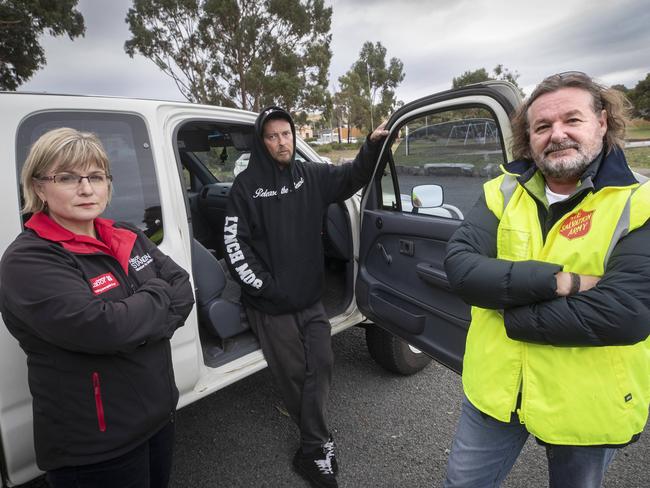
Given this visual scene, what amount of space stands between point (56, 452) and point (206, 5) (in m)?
23.5

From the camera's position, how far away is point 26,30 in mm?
12984

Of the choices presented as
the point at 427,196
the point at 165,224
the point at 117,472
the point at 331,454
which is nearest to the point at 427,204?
the point at 427,196

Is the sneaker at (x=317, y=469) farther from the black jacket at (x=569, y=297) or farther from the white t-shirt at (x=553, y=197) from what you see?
the white t-shirt at (x=553, y=197)

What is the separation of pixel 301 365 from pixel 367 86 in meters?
45.2

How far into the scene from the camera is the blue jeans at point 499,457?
117 centimetres

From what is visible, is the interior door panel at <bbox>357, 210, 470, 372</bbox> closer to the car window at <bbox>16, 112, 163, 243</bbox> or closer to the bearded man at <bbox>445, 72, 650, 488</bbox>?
the bearded man at <bbox>445, 72, 650, 488</bbox>

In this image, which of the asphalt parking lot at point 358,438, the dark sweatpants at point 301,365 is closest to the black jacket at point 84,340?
the dark sweatpants at point 301,365

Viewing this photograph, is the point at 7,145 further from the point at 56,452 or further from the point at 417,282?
the point at 417,282

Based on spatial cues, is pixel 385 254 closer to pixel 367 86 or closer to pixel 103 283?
pixel 103 283

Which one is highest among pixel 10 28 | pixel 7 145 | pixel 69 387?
pixel 10 28

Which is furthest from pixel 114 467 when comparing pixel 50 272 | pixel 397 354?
pixel 397 354

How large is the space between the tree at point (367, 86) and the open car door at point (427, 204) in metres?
42.7

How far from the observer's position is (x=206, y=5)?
65.5 feet

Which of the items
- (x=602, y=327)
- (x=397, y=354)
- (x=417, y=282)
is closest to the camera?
(x=602, y=327)
